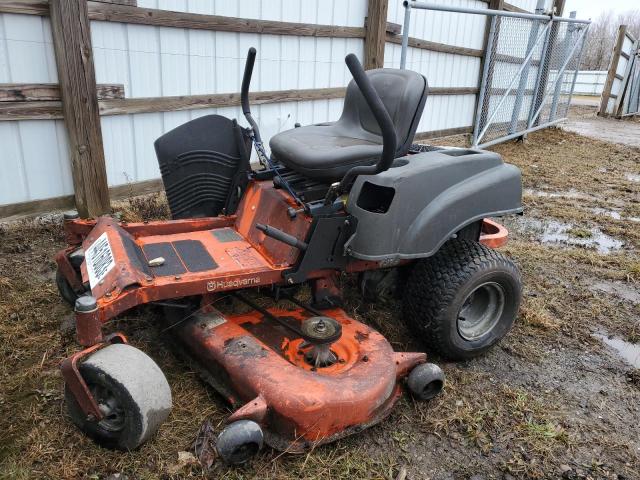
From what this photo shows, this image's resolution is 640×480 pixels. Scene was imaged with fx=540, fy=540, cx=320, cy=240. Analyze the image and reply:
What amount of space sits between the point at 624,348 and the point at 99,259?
269 cm

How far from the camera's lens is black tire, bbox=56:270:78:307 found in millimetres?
2715

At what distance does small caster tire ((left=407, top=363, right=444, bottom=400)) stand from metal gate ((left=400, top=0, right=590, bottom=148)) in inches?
209

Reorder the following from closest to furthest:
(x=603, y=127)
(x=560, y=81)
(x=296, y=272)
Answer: (x=296, y=272)
(x=560, y=81)
(x=603, y=127)

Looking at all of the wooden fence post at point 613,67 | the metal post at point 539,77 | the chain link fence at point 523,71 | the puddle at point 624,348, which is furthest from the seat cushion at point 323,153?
the wooden fence post at point 613,67

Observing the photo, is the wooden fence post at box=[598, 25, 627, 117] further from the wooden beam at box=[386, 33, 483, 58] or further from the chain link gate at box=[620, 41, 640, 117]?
the wooden beam at box=[386, 33, 483, 58]

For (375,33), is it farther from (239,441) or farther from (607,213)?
(239,441)

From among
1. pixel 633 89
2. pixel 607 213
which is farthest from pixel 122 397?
pixel 633 89

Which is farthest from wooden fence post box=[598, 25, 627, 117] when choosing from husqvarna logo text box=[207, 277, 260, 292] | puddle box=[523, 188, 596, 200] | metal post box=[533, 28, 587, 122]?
husqvarna logo text box=[207, 277, 260, 292]

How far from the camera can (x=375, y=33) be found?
5.89 m

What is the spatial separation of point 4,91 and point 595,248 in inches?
176

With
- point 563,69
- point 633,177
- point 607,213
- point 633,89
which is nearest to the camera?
point 607,213

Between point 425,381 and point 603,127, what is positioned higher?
point 425,381

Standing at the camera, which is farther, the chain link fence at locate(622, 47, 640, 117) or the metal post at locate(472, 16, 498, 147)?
the chain link fence at locate(622, 47, 640, 117)

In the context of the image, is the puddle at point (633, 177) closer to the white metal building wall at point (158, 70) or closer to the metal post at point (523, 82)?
the metal post at point (523, 82)
